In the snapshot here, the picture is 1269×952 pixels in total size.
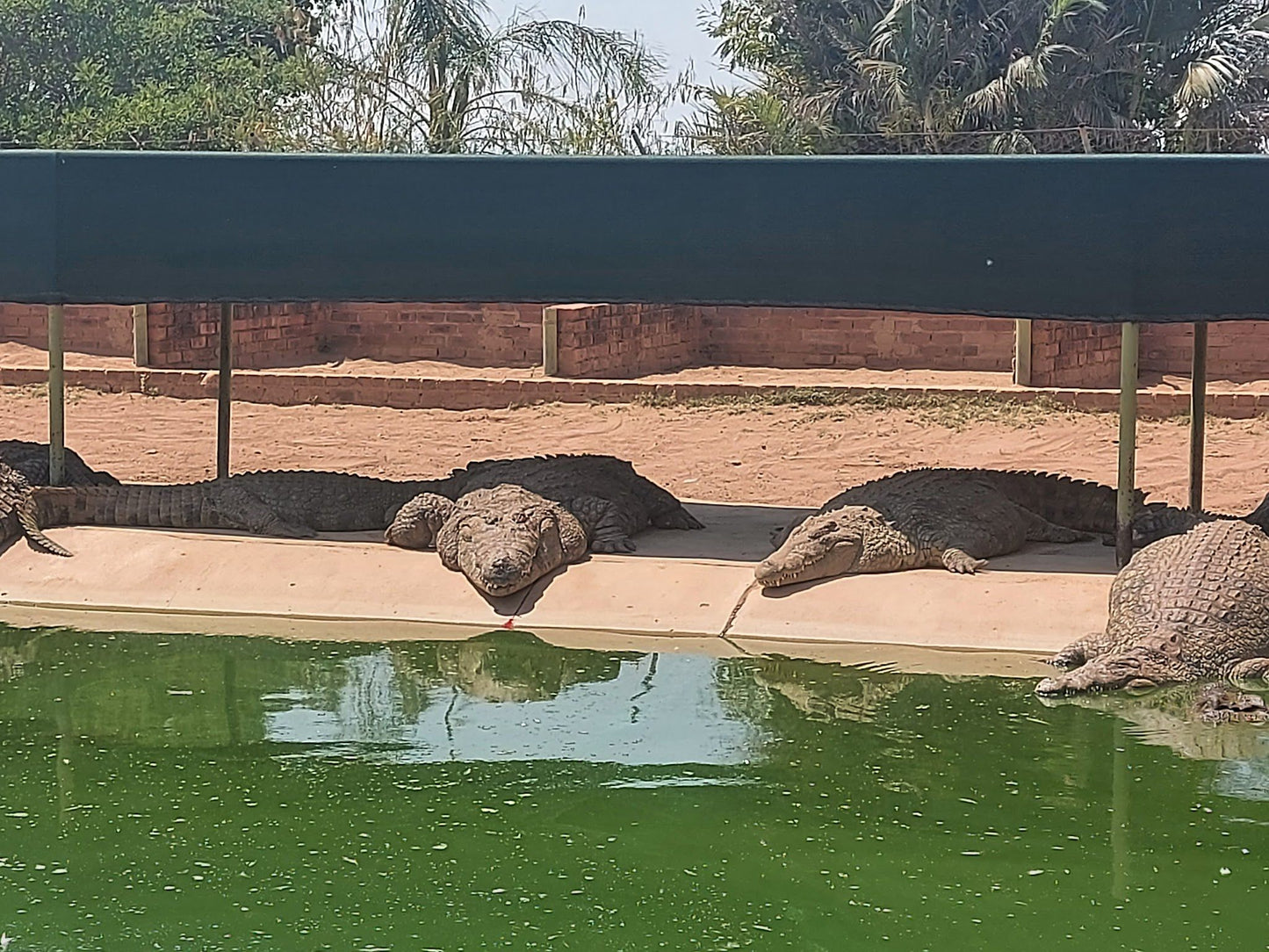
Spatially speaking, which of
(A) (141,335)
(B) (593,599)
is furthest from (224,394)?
(A) (141,335)

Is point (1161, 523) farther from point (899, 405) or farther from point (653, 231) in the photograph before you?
point (899, 405)

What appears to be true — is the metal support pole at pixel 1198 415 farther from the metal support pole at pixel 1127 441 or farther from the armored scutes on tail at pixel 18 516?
the armored scutes on tail at pixel 18 516

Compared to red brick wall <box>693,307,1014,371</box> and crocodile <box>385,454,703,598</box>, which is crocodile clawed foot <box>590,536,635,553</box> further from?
red brick wall <box>693,307,1014,371</box>

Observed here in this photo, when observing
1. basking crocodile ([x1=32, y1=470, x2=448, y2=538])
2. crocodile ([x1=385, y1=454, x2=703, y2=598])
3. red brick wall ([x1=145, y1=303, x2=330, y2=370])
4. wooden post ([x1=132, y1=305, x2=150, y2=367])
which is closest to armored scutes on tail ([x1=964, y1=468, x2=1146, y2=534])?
crocodile ([x1=385, y1=454, x2=703, y2=598])

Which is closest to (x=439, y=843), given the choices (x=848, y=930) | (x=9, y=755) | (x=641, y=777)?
(x=641, y=777)

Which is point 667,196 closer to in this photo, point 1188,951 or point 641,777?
point 641,777

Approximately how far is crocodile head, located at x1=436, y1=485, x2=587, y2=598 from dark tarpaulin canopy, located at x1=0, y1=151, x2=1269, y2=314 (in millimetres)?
1032

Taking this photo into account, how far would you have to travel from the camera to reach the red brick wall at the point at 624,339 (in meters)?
16.1

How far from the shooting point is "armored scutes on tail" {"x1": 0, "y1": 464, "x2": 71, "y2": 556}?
9391mm

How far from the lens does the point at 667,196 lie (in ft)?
28.6

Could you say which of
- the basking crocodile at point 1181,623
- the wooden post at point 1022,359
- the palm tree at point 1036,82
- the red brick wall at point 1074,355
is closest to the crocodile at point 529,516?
the basking crocodile at point 1181,623

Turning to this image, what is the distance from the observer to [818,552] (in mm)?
8609

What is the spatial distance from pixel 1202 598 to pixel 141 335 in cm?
1128

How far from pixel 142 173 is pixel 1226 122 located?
17.0m
